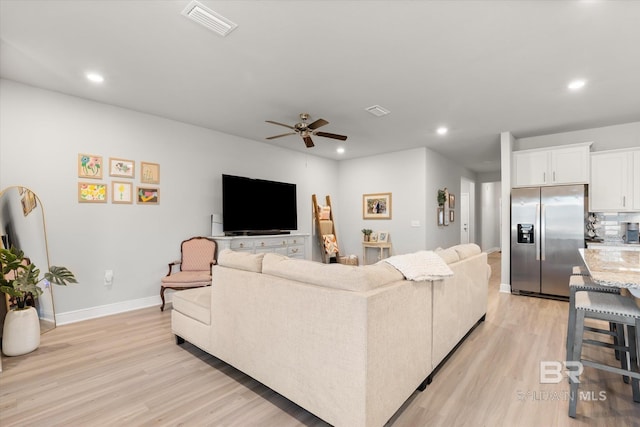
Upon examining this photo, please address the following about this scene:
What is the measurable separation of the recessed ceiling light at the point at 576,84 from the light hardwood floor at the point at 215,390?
2.57 metres

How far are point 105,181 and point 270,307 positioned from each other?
3.09 meters

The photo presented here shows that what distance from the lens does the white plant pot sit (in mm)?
2559

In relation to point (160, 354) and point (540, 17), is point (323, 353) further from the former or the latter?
point (540, 17)

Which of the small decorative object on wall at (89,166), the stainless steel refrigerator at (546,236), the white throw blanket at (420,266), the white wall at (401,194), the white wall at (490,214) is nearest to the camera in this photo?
the white throw blanket at (420,266)

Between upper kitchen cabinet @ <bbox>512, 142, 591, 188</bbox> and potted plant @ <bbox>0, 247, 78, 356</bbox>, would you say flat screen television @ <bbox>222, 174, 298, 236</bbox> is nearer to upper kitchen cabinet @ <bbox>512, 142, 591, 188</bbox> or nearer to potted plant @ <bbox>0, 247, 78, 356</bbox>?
potted plant @ <bbox>0, 247, 78, 356</bbox>

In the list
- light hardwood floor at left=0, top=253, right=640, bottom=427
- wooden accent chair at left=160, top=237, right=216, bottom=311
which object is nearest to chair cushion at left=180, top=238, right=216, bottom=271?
wooden accent chair at left=160, top=237, right=216, bottom=311

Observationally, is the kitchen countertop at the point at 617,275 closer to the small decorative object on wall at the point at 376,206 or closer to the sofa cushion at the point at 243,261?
the sofa cushion at the point at 243,261

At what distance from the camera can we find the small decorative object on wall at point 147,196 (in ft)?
12.9

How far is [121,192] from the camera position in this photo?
3773 mm

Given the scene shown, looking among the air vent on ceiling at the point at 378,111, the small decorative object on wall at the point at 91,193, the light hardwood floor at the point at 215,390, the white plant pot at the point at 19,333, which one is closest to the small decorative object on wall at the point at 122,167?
the small decorative object on wall at the point at 91,193

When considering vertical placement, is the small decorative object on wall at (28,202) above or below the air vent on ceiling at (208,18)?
below

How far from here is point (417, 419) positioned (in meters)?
1.76

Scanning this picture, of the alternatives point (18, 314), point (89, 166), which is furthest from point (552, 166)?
point (18, 314)

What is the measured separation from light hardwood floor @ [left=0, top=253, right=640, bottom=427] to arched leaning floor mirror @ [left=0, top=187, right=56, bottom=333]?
0.39 metres
